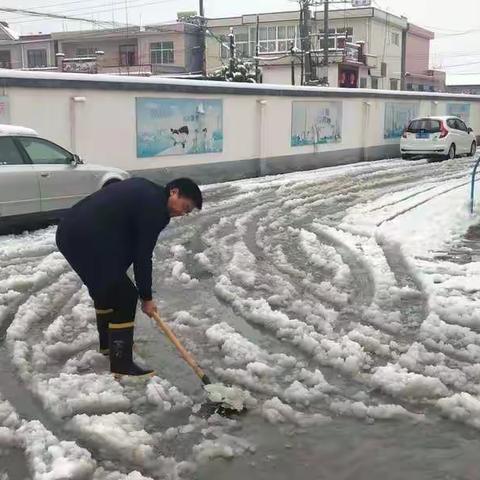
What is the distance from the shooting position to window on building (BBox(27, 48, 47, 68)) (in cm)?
5300

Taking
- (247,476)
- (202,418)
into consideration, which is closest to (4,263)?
(202,418)

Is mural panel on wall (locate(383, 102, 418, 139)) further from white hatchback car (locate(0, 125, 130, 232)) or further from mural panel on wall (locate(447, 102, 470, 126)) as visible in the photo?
white hatchback car (locate(0, 125, 130, 232))

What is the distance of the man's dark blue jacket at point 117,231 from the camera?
448cm

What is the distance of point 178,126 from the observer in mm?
16000

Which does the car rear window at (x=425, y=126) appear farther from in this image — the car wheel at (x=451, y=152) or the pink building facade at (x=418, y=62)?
the pink building facade at (x=418, y=62)

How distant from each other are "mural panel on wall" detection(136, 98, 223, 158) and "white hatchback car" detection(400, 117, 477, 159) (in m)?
8.41

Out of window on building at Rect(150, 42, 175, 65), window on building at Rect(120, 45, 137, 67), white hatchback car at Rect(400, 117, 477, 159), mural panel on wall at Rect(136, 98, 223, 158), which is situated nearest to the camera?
mural panel on wall at Rect(136, 98, 223, 158)

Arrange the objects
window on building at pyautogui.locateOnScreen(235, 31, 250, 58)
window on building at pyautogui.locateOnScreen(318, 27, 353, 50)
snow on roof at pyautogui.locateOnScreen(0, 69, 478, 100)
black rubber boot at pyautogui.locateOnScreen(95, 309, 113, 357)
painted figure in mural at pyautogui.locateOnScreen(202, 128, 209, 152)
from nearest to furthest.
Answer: black rubber boot at pyautogui.locateOnScreen(95, 309, 113, 357)
snow on roof at pyautogui.locateOnScreen(0, 69, 478, 100)
painted figure in mural at pyautogui.locateOnScreen(202, 128, 209, 152)
window on building at pyautogui.locateOnScreen(318, 27, 353, 50)
window on building at pyautogui.locateOnScreen(235, 31, 250, 58)

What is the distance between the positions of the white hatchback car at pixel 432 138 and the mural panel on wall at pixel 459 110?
568 centimetres

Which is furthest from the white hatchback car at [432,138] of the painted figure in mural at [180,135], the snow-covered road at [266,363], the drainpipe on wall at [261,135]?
the snow-covered road at [266,363]

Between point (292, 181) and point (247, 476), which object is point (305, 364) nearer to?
point (247, 476)

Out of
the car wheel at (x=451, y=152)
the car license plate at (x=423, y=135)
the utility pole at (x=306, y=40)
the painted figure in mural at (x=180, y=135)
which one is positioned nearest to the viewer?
the painted figure in mural at (x=180, y=135)

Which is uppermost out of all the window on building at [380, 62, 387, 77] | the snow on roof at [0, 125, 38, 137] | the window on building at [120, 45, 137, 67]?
the window on building at [120, 45, 137, 67]

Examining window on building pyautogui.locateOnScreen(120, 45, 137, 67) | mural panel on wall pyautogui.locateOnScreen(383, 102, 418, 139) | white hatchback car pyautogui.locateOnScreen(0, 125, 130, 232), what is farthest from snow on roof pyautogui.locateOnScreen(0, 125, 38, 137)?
window on building pyautogui.locateOnScreen(120, 45, 137, 67)
